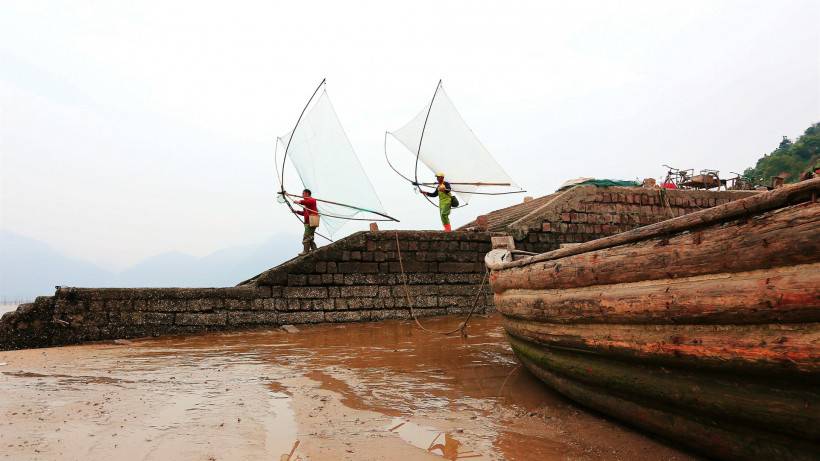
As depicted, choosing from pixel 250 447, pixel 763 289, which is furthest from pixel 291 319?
pixel 763 289

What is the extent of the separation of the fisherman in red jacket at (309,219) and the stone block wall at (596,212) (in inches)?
147

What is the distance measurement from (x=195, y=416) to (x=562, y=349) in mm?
2332

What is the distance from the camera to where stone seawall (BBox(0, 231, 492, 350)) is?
7.35 metres

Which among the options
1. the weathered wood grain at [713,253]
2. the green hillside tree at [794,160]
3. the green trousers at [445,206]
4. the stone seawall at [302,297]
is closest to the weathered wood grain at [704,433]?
the weathered wood grain at [713,253]

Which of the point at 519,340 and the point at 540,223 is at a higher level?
the point at 540,223

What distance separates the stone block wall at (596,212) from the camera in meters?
10.5

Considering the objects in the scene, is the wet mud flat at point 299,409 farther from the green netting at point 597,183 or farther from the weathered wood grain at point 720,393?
the green netting at point 597,183

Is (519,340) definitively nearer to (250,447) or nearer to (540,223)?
(250,447)

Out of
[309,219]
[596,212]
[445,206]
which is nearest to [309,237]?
[309,219]

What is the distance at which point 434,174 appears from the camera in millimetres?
11367

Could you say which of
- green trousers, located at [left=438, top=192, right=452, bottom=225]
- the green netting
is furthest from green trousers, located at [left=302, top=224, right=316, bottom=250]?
the green netting

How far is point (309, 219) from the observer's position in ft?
32.6

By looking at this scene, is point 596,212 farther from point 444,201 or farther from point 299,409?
point 299,409

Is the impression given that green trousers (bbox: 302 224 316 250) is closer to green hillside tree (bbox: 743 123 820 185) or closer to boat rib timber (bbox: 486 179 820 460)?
boat rib timber (bbox: 486 179 820 460)
